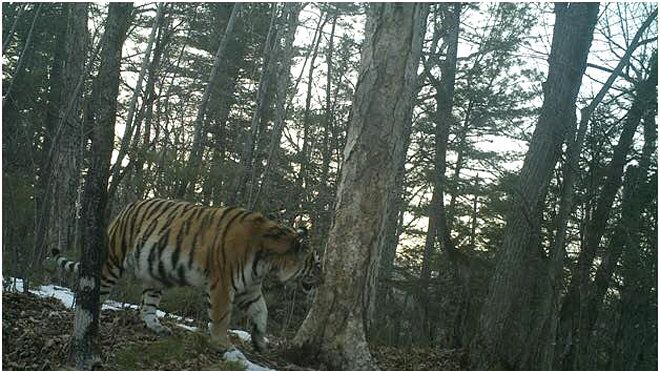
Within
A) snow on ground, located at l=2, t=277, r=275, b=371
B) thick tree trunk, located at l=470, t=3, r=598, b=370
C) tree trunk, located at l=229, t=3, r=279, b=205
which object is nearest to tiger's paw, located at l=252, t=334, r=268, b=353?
snow on ground, located at l=2, t=277, r=275, b=371

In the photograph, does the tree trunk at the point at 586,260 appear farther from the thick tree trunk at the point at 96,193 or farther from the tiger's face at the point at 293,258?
the thick tree trunk at the point at 96,193

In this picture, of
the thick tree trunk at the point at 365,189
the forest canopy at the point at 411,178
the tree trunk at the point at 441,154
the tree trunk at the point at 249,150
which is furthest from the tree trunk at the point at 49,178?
the tree trunk at the point at 441,154

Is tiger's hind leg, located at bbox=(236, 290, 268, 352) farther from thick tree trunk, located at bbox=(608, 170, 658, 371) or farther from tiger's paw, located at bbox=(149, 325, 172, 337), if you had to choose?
thick tree trunk, located at bbox=(608, 170, 658, 371)

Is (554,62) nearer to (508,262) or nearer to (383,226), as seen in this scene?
(508,262)

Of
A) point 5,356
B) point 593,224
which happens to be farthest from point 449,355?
point 5,356

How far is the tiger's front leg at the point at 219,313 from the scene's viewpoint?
5988 mm

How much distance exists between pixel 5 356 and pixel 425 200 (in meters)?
16.2

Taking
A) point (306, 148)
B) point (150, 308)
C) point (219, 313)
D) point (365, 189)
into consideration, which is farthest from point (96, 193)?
point (306, 148)

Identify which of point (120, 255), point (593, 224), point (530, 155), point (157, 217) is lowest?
point (120, 255)

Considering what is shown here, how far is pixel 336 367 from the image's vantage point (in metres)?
5.97

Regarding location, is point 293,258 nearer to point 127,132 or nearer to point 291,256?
point 291,256

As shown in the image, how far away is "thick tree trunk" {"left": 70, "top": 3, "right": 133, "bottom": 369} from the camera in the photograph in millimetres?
4117

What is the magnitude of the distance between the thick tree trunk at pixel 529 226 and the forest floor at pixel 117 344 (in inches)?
129

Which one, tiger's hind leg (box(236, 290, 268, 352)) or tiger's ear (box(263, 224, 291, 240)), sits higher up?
tiger's ear (box(263, 224, 291, 240))
